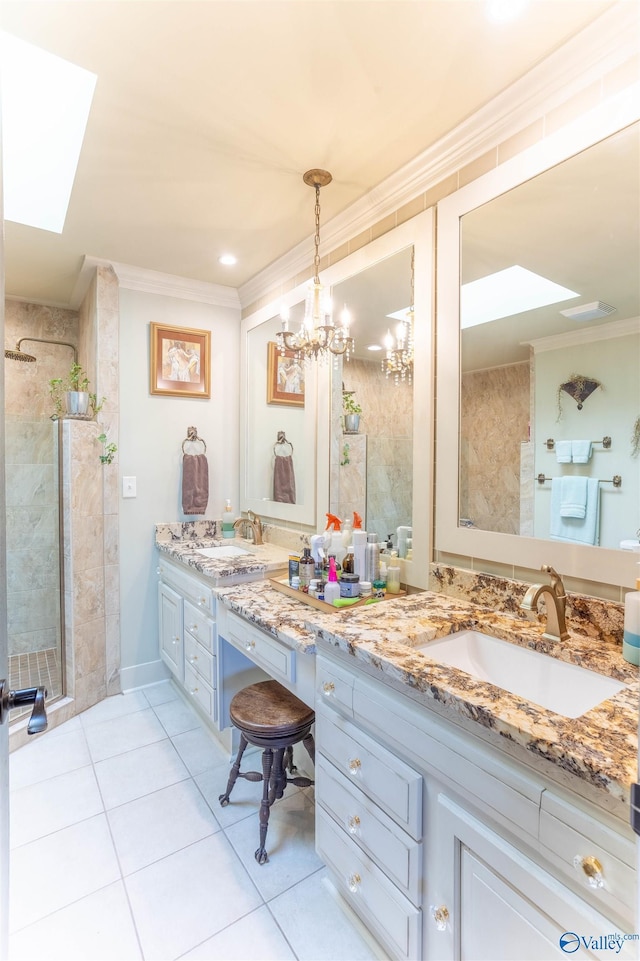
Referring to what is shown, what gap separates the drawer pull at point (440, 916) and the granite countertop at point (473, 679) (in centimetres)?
45

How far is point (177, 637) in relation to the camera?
252cm

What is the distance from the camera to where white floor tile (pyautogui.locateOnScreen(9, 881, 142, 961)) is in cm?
128

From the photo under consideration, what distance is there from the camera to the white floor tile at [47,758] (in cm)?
203

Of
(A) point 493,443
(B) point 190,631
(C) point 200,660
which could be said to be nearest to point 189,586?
(B) point 190,631

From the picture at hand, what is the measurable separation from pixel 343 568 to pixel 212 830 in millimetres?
1135

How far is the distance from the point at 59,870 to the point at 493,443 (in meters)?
2.14

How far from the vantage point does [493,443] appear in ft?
4.94

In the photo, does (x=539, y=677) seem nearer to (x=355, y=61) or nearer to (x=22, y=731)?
(x=355, y=61)

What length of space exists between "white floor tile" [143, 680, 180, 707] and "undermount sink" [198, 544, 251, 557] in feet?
3.07

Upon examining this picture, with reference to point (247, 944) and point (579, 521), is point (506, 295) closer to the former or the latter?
point (579, 521)

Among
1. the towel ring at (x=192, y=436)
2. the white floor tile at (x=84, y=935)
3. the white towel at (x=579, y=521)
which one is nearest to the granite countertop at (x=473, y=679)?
the white towel at (x=579, y=521)

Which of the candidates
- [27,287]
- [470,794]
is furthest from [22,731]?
[27,287]

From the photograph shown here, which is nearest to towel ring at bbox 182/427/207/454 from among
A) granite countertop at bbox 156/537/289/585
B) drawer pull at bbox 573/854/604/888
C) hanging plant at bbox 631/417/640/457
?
granite countertop at bbox 156/537/289/585

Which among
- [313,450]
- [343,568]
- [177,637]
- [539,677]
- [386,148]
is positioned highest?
[386,148]
